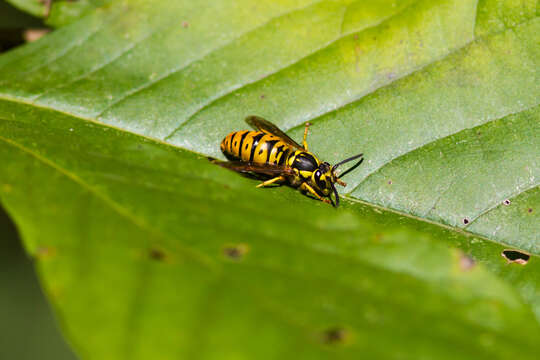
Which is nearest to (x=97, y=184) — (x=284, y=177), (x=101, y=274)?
(x=101, y=274)

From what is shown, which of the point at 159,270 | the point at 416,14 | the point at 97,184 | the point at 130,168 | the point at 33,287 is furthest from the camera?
the point at 33,287

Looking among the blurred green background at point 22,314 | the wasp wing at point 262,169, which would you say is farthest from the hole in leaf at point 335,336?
the blurred green background at point 22,314

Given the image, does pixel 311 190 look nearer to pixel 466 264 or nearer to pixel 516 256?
pixel 516 256

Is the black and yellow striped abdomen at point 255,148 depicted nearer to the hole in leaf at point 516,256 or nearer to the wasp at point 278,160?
the wasp at point 278,160

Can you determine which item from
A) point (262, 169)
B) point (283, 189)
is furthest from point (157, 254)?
point (262, 169)

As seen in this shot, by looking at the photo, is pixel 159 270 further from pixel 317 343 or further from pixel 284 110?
pixel 284 110

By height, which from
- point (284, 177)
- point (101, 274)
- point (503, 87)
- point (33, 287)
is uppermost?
point (503, 87)

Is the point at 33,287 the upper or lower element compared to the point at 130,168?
lower
